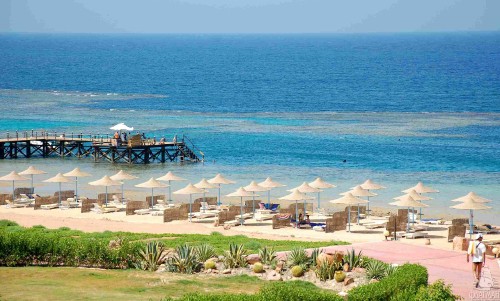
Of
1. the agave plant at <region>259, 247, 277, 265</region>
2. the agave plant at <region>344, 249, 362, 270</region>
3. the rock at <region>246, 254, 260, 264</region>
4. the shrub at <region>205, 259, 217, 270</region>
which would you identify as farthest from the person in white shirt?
the shrub at <region>205, 259, 217, 270</region>

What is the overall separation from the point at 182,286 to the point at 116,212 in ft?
67.8

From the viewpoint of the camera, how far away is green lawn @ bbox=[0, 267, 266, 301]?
23.5 m

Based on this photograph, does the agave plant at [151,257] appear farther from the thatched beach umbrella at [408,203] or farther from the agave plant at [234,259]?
the thatched beach umbrella at [408,203]

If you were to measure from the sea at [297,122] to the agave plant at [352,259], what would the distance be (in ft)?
70.0

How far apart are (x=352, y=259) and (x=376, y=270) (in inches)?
50.5

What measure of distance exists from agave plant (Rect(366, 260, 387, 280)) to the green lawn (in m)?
2.96

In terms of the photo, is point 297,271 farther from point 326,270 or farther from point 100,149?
point 100,149

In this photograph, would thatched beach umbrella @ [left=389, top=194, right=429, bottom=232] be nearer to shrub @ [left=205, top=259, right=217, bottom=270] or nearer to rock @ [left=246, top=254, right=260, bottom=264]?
rock @ [left=246, top=254, right=260, bottom=264]

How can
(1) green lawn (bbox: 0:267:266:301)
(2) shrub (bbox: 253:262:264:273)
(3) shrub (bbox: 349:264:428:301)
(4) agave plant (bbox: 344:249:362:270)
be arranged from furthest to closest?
(2) shrub (bbox: 253:262:264:273), (4) agave plant (bbox: 344:249:362:270), (1) green lawn (bbox: 0:267:266:301), (3) shrub (bbox: 349:264:428:301)

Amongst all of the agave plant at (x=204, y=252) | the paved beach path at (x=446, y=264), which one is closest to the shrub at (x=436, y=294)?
the paved beach path at (x=446, y=264)

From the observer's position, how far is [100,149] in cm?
6800

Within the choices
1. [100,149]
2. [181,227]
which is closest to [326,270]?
[181,227]

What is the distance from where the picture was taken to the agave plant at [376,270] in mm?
25609

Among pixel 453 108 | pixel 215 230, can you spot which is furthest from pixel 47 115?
pixel 215 230
